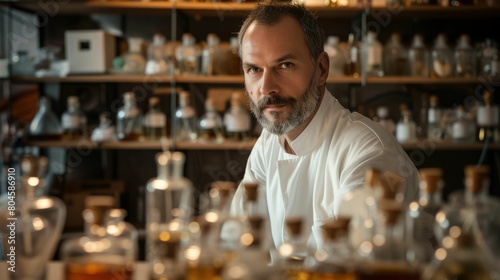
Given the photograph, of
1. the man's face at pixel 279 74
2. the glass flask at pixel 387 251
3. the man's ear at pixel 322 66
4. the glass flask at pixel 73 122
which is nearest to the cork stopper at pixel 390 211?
the glass flask at pixel 387 251

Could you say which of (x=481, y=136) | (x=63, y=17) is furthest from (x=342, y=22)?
(x=63, y=17)

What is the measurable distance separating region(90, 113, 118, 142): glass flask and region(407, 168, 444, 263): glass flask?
249 cm

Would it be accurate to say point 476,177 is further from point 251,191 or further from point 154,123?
point 154,123

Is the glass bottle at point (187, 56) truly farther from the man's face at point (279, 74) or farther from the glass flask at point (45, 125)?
the man's face at point (279, 74)

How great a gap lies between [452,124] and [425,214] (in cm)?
245

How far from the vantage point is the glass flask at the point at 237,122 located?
3.27m

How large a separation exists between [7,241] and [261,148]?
37.1 inches

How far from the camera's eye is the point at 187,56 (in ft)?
10.6

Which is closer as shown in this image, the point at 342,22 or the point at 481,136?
the point at 481,136

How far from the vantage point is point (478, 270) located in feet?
2.71

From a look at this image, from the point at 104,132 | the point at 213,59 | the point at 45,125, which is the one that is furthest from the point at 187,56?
the point at 45,125

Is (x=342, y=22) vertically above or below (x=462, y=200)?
above

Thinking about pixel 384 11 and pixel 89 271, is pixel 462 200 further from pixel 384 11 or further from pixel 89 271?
pixel 384 11

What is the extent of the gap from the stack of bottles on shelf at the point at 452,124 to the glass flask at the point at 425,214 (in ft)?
7.50
